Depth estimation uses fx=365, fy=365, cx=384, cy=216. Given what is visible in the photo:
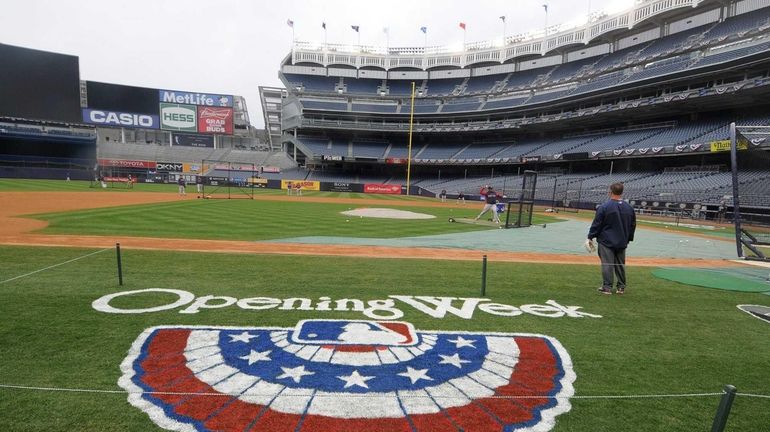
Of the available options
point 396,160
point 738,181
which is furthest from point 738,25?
point 396,160

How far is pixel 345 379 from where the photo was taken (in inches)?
147

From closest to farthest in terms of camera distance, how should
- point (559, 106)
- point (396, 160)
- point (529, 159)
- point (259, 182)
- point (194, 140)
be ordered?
point (529, 159)
point (559, 106)
point (259, 182)
point (396, 160)
point (194, 140)

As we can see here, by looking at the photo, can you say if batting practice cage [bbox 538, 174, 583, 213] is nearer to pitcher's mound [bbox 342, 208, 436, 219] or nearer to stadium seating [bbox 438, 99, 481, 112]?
pitcher's mound [bbox 342, 208, 436, 219]

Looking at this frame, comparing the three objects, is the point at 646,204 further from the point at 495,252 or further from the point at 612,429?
the point at 612,429

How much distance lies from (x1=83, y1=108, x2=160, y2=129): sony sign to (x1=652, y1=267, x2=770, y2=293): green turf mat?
76886 millimetres

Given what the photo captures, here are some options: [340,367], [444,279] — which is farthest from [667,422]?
[444,279]

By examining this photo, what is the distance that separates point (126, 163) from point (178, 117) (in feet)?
40.6

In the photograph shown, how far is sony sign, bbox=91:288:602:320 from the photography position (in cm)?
564

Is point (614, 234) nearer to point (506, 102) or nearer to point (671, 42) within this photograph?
point (671, 42)

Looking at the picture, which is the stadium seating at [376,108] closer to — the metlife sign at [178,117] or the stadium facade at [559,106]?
the stadium facade at [559,106]

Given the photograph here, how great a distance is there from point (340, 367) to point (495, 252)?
906 centimetres

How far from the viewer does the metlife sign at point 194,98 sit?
216ft

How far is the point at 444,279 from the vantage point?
26.4 feet

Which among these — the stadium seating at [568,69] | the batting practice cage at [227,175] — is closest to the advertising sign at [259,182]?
the batting practice cage at [227,175]
